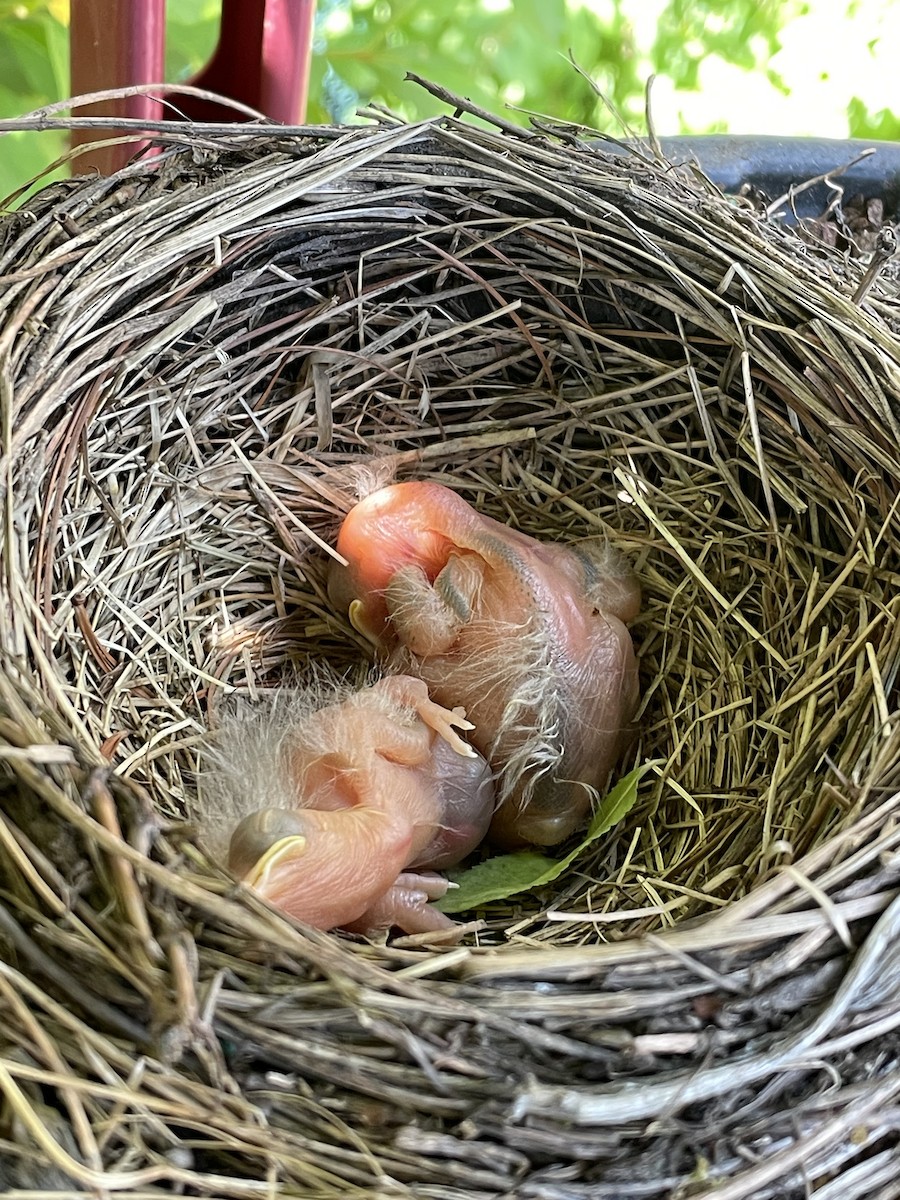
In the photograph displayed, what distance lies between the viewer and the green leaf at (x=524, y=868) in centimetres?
100

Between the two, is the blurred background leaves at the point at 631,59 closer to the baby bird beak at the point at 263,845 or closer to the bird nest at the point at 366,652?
the bird nest at the point at 366,652

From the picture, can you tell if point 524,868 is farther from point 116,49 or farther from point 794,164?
point 794,164

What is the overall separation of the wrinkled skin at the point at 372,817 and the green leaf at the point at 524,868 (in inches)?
1.0

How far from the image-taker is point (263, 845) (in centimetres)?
77

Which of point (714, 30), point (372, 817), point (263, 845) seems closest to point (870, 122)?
point (714, 30)

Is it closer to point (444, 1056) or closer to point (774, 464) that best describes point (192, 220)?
point (774, 464)

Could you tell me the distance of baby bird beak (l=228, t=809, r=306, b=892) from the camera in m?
0.75

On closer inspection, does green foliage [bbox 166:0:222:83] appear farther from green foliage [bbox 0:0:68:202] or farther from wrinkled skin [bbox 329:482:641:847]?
wrinkled skin [bbox 329:482:641:847]

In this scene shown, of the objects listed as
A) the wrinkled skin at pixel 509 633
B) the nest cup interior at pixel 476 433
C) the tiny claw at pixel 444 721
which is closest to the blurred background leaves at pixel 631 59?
the nest cup interior at pixel 476 433

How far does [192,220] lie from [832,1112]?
88 centimetres

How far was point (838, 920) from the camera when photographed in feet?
2.09

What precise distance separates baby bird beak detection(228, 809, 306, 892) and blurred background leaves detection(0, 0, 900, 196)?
1.22m

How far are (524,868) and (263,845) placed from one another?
359 mm

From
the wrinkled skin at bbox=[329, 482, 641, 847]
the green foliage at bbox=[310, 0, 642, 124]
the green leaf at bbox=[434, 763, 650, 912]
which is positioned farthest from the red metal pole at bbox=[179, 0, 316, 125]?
the green leaf at bbox=[434, 763, 650, 912]
